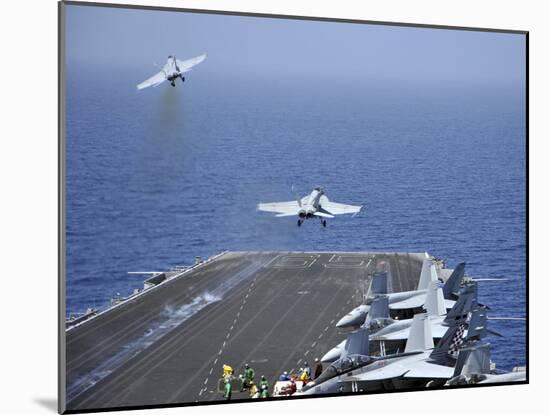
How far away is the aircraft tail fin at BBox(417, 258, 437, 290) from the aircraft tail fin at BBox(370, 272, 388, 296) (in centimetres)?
91

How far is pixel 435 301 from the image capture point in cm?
3014

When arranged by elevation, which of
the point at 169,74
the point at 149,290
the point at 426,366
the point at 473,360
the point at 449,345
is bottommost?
the point at 426,366

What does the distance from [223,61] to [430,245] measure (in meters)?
7.26

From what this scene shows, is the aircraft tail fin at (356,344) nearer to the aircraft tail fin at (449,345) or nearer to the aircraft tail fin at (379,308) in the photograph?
the aircraft tail fin at (379,308)


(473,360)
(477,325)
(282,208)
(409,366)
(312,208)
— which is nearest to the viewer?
(282,208)

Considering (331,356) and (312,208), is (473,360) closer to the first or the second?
(331,356)

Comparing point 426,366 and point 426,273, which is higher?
point 426,273

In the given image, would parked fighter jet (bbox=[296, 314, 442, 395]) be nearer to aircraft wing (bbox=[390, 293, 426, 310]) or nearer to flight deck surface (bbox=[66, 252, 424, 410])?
flight deck surface (bbox=[66, 252, 424, 410])

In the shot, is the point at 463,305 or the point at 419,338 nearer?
the point at 419,338

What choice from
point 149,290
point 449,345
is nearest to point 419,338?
point 449,345

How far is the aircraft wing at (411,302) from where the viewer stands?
1176 inches

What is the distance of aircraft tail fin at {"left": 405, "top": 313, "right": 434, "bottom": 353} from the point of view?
96.4 ft

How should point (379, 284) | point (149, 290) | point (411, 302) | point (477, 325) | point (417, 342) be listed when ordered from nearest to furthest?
point (149, 290) → point (417, 342) → point (379, 284) → point (411, 302) → point (477, 325)

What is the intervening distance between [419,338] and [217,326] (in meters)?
5.25
